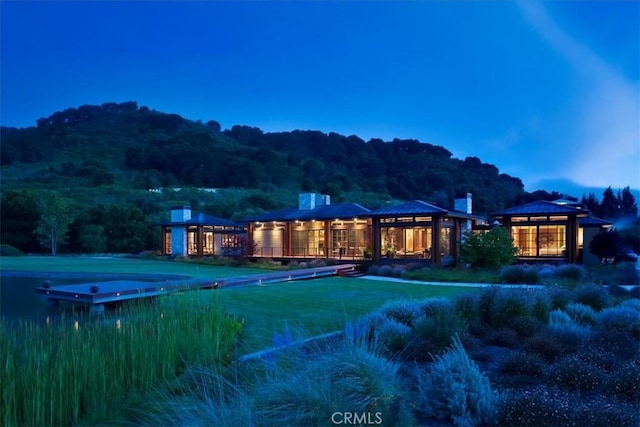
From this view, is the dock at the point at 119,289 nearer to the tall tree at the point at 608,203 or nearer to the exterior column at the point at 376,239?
the exterior column at the point at 376,239

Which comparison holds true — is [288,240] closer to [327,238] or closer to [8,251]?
[327,238]

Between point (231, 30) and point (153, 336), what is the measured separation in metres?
14.1

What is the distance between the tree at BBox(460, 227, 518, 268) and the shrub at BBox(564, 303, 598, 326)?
388 inches

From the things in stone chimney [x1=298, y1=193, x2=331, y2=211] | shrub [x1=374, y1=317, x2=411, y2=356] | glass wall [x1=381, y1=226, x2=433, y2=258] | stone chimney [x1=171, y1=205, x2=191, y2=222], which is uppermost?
stone chimney [x1=298, y1=193, x2=331, y2=211]

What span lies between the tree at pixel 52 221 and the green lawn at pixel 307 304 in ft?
86.3

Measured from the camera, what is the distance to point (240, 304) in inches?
379

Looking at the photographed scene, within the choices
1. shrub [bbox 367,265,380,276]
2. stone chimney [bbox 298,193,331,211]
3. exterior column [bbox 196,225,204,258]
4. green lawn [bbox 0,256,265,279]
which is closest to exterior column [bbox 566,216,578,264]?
shrub [bbox 367,265,380,276]

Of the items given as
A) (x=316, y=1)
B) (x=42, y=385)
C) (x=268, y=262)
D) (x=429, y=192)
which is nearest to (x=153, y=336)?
(x=42, y=385)

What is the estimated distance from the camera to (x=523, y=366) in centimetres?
450

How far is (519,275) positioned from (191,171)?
4789cm

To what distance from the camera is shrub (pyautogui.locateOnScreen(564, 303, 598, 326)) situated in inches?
261

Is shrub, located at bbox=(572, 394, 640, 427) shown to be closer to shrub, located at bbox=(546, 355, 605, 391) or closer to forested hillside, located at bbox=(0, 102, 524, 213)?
shrub, located at bbox=(546, 355, 605, 391)

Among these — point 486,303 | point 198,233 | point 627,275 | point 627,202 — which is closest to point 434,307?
point 486,303

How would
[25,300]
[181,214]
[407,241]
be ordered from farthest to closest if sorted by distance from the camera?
[181,214] → [407,241] → [25,300]
